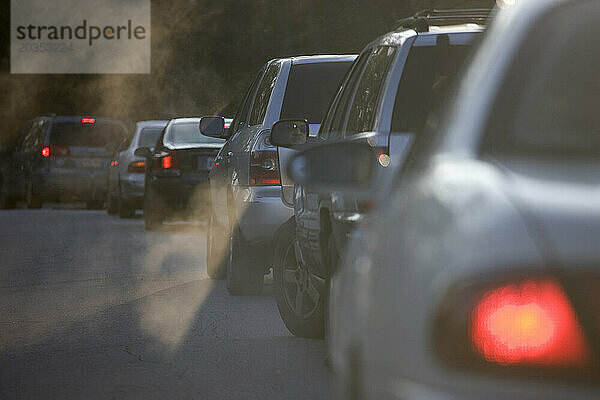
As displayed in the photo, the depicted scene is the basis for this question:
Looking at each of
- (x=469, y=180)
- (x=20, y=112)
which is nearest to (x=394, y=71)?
(x=469, y=180)

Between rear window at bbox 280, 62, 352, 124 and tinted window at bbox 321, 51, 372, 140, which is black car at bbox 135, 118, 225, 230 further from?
tinted window at bbox 321, 51, 372, 140

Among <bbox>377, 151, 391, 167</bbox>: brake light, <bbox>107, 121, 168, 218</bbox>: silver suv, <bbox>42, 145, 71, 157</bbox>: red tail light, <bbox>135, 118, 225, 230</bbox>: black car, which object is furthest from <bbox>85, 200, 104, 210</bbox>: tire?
<bbox>377, 151, 391, 167</bbox>: brake light

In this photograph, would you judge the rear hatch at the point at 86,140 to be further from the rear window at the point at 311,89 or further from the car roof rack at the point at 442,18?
the car roof rack at the point at 442,18

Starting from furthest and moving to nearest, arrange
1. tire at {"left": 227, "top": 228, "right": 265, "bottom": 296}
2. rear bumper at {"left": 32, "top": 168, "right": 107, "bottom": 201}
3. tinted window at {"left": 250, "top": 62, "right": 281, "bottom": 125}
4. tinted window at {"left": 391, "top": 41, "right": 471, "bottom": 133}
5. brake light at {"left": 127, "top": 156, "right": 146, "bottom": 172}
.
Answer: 1. rear bumper at {"left": 32, "top": 168, "right": 107, "bottom": 201}
2. brake light at {"left": 127, "top": 156, "right": 146, "bottom": 172}
3. tinted window at {"left": 250, "top": 62, "right": 281, "bottom": 125}
4. tire at {"left": 227, "top": 228, "right": 265, "bottom": 296}
5. tinted window at {"left": 391, "top": 41, "right": 471, "bottom": 133}

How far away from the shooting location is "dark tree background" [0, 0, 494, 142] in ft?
88.5

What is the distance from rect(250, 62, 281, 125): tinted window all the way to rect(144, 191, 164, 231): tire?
7.72m

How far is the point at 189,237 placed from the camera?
18.0m

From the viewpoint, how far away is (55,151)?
25.4 meters

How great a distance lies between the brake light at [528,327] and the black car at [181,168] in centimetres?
1502

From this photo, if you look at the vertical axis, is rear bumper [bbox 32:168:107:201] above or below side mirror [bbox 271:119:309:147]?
below

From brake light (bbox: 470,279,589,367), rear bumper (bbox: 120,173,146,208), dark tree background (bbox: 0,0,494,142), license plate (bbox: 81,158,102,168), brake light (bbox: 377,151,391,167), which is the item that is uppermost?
dark tree background (bbox: 0,0,494,142)

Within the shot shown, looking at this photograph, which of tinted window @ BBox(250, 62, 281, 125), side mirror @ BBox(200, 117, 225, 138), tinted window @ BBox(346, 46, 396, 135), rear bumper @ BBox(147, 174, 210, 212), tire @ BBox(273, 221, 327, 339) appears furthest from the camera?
rear bumper @ BBox(147, 174, 210, 212)

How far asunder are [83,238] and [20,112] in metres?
29.2

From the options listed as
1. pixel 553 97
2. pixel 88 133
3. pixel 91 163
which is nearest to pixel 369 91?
pixel 553 97
